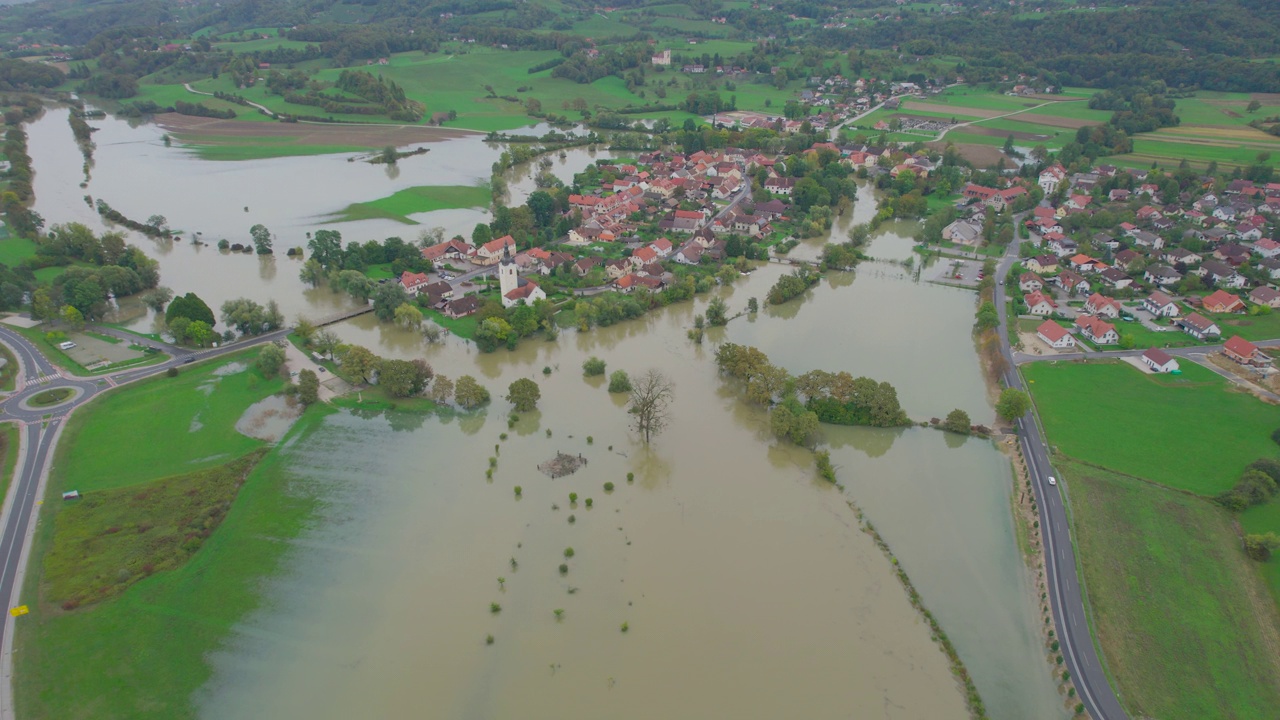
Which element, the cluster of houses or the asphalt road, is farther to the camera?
the cluster of houses

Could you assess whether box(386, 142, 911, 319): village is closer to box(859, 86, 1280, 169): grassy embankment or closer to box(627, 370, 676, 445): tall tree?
box(627, 370, 676, 445): tall tree

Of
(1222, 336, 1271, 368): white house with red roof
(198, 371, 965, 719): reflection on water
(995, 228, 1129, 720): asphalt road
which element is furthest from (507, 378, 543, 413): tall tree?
(1222, 336, 1271, 368): white house with red roof

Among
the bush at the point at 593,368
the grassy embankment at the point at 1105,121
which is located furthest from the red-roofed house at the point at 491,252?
the grassy embankment at the point at 1105,121

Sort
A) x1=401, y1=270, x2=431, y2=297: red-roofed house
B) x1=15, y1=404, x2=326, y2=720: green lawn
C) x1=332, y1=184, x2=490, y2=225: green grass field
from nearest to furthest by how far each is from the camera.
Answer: x1=15, y1=404, x2=326, y2=720: green lawn → x1=401, y1=270, x2=431, y2=297: red-roofed house → x1=332, y1=184, x2=490, y2=225: green grass field

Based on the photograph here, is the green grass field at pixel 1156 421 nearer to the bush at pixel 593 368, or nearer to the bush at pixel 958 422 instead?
the bush at pixel 958 422

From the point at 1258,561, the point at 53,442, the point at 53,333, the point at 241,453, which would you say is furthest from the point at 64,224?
the point at 1258,561
